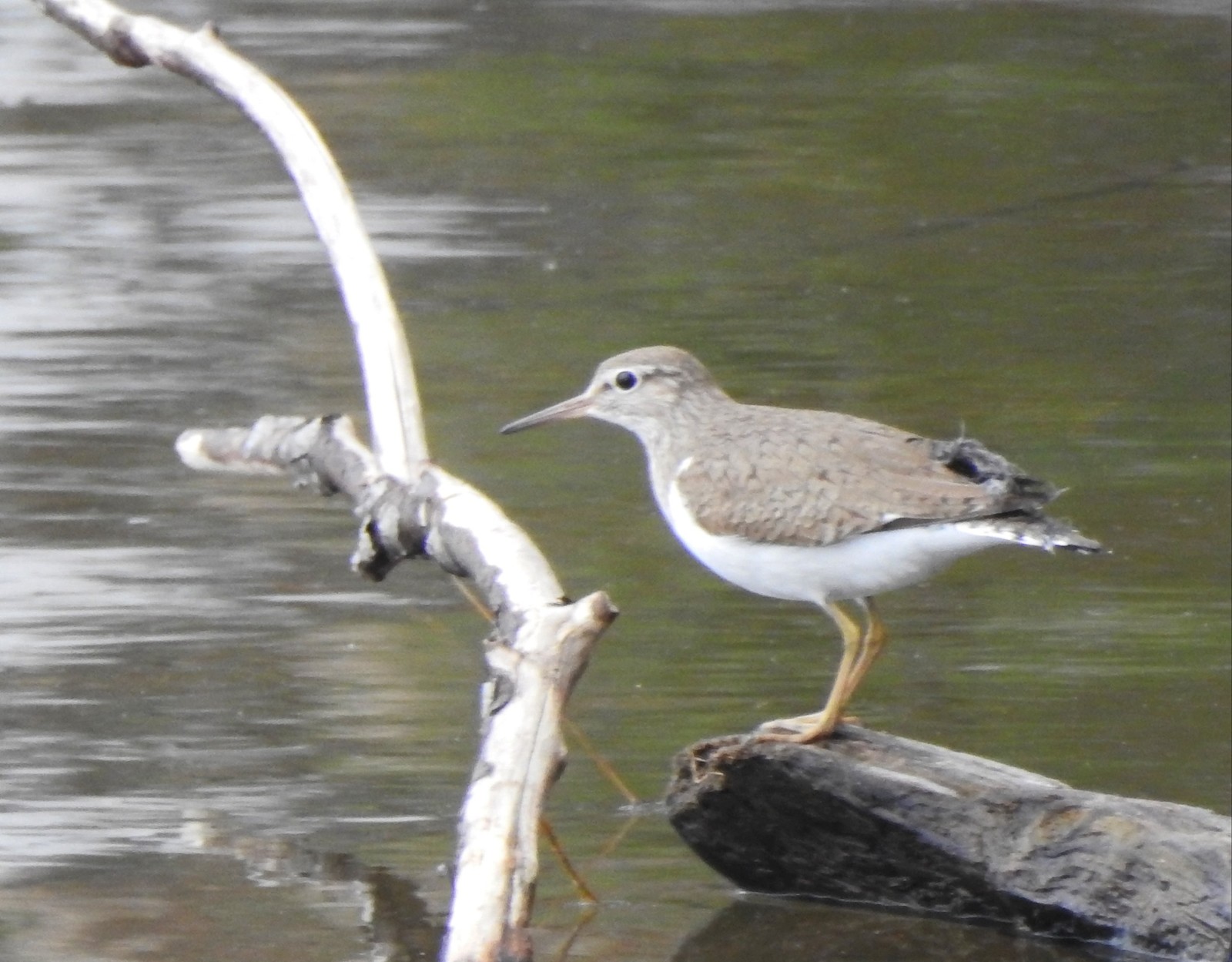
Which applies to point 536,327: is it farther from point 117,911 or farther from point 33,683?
point 117,911

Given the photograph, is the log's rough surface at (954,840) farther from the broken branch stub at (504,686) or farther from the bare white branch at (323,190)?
the bare white branch at (323,190)

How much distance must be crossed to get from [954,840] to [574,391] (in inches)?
145

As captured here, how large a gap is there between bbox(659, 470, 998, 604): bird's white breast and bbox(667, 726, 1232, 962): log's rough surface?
0.36 metres

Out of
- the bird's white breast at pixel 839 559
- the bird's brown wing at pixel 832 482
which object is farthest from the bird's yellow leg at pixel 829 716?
the bird's brown wing at pixel 832 482

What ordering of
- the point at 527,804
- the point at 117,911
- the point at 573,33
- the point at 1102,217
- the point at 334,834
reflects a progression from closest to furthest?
the point at 527,804 → the point at 117,911 → the point at 334,834 → the point at 1102,217 → the point at 573,33

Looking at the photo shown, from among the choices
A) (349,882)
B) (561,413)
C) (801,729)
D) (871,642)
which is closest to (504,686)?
(349,882)

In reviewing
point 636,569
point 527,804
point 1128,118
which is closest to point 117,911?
point 527,804

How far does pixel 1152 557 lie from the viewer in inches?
290

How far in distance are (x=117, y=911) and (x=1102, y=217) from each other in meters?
6.80

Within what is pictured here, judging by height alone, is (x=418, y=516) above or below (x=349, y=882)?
above

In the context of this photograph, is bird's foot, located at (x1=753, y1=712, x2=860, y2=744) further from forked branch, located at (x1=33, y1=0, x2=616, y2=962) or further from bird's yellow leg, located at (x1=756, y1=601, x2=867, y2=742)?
forked branch, located at (x1=33, y1=0, x2=616, y2=962)

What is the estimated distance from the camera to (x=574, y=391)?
338 inches

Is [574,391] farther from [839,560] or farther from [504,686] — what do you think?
[504,686]

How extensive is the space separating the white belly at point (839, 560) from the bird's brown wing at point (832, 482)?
0.09 feet
